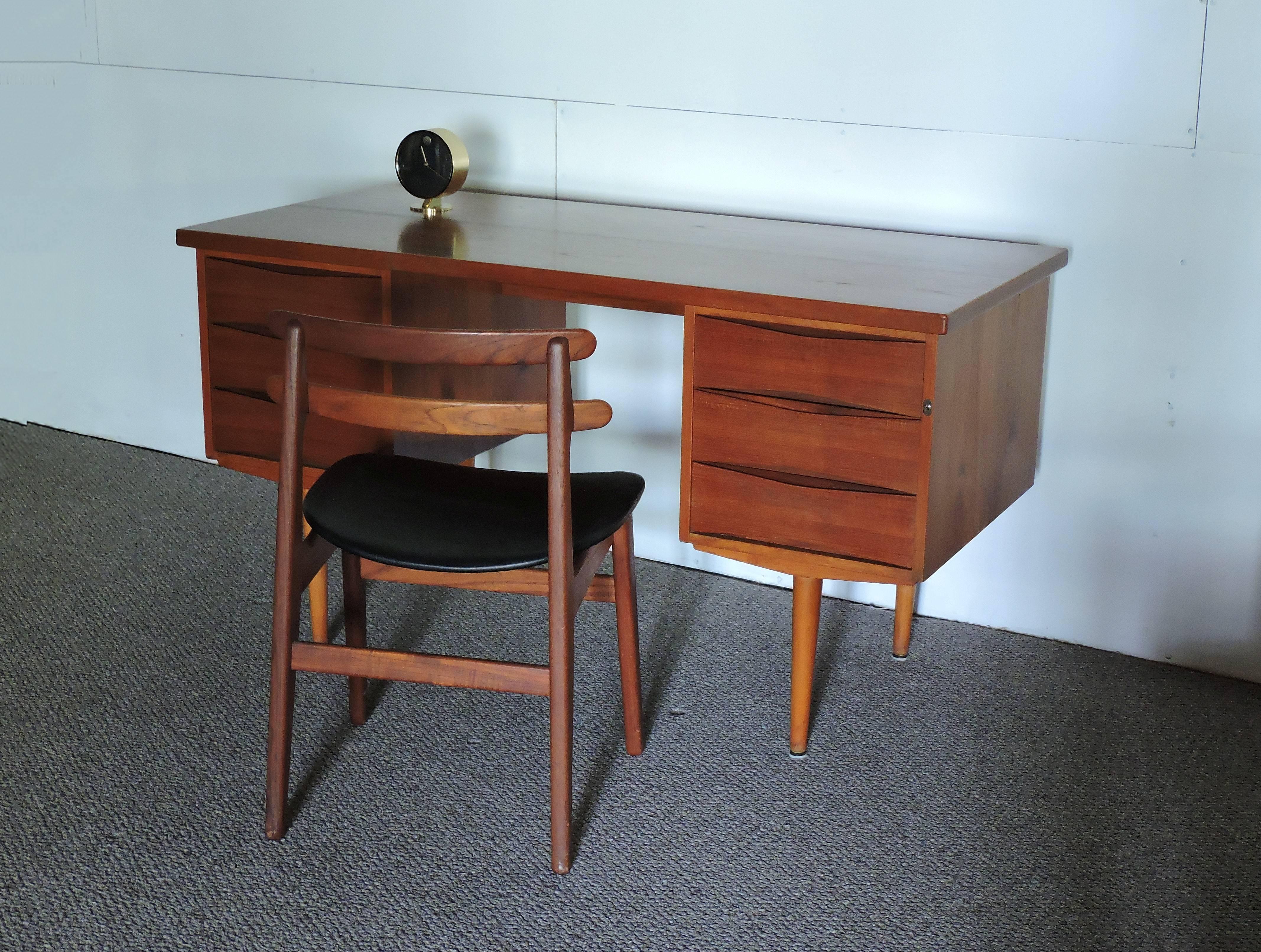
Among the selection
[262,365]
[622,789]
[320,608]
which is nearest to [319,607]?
[320,608]

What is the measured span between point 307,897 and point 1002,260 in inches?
52.1

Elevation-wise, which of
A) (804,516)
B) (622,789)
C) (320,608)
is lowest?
(622,789)

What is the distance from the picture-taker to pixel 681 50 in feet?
7.55

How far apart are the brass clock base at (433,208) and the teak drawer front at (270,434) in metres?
0.44

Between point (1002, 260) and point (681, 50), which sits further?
point (681, 50)

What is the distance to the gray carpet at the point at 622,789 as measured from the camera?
156cm

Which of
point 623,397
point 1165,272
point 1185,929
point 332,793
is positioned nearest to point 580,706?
point 332,793

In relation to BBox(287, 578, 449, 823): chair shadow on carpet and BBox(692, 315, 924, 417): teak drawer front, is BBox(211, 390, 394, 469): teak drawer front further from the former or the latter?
BBox(692, 315, 924, 417): teak drawer front

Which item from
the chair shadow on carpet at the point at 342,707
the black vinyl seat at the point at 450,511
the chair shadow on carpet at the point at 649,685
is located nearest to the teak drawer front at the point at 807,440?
the black vinyl seat at the point at 450,511

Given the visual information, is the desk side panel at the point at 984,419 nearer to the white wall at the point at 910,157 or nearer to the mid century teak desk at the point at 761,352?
the mid century teak desk at the point at 761,352

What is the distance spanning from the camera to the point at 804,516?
1741mm

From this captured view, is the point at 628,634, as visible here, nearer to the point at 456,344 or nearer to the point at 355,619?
the point at 355,619

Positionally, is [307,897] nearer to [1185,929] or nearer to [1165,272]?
[1185,929]

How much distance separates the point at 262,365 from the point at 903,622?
1141mm
